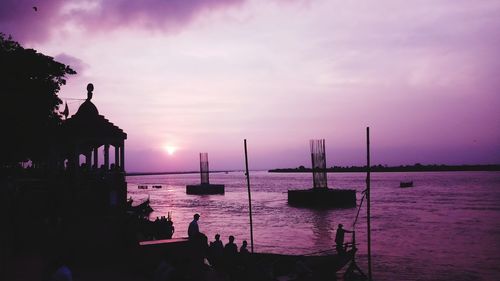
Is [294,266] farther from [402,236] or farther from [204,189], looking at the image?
[204,189]

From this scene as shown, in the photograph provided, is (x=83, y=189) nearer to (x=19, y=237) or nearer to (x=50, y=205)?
(x=50, y=205)

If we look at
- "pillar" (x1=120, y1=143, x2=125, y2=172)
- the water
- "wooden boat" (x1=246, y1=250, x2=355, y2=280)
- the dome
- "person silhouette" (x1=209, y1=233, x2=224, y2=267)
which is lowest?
the water

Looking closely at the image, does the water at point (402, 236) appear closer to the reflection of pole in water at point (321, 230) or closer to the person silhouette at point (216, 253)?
the reflection of pole in water at point (321, 230)

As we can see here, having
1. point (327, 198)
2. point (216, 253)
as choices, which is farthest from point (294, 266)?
point (327, 198)

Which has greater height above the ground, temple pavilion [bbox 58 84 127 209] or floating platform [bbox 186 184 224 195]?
temple pavilion [bbox 58 84 127 209]

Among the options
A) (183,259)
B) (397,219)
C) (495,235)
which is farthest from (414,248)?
(183,259)

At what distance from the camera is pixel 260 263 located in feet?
61.3

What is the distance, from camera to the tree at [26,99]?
23.1m

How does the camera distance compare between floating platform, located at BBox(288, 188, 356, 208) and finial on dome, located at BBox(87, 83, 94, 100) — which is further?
floating platform, located at BBox(288, 188, 356, 208)

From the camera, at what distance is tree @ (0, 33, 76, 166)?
23078mm

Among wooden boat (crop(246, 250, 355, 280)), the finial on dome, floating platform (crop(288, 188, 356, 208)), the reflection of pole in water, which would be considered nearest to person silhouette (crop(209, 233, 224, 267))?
wooden boat (crop(246, 250, 355, 280))

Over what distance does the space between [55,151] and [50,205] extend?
2632mm

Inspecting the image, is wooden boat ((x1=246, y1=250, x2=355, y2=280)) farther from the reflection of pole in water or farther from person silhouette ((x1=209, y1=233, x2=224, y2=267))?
the reflection of pole in water

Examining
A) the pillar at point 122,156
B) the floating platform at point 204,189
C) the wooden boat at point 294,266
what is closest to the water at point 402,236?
the wooden boat at point 294,266
